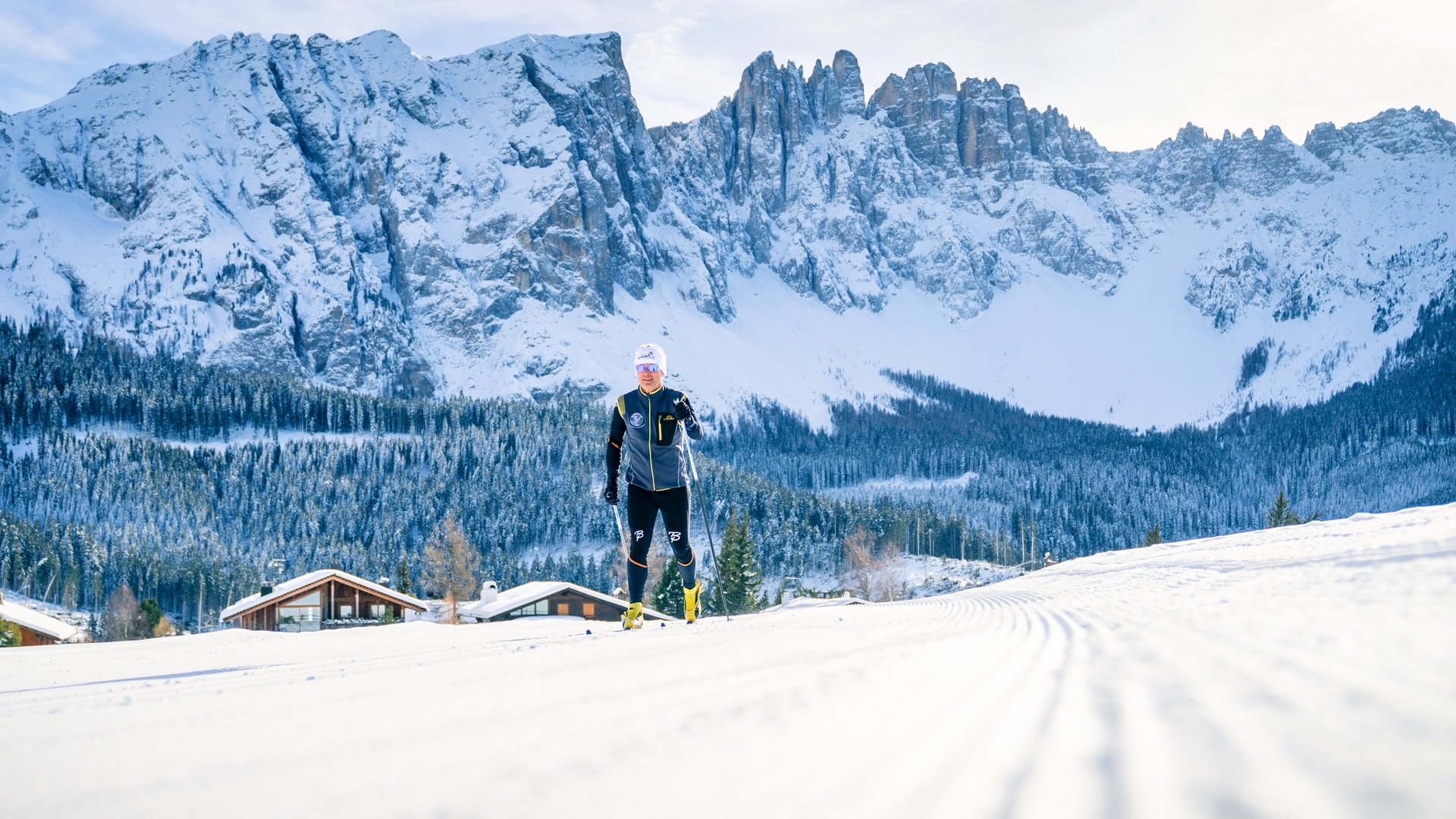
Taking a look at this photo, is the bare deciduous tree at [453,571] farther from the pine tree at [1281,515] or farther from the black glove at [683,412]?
the pine tree at [1281,515]

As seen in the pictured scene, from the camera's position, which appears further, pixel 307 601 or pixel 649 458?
pixel 307 601

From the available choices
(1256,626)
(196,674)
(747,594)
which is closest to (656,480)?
(196,674)

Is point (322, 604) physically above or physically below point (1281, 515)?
below

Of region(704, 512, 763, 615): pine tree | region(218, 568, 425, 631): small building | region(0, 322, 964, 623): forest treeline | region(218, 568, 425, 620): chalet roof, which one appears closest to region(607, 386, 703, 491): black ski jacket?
region(218, 568, 425, 620): chalet roof

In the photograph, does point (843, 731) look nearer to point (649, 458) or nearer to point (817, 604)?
point (649, 458)

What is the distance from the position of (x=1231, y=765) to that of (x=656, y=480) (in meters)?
8.91

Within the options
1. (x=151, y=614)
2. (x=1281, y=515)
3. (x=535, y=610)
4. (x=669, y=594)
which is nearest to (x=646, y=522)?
(x=535, y=610)

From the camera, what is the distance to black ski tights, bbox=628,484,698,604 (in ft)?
34.7

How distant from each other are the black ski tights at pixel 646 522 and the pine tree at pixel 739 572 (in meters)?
42.0

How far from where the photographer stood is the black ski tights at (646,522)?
1058 cm

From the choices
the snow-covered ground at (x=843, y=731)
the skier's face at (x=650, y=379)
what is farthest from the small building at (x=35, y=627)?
the snow-covered ground at (x=843, y=731)

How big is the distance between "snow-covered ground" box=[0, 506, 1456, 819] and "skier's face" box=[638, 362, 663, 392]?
5920mm

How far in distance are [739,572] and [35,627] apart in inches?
1281

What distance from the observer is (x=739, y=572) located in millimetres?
54844
